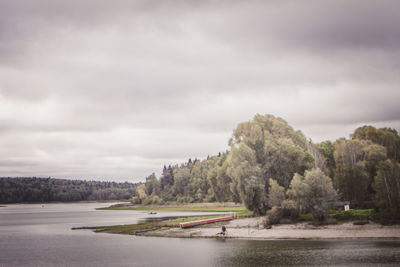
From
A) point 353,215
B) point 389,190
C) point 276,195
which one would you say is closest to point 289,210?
point 276,195

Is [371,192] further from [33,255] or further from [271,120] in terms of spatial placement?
[33,255]

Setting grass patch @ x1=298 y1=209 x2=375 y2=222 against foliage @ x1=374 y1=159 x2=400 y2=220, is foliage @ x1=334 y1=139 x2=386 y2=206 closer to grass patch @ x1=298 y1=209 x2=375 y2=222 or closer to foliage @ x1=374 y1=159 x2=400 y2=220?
grass patch @ x1=298 y1=209 x2=375 y2=222

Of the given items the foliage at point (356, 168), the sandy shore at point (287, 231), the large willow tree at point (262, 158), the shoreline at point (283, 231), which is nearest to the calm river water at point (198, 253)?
the shoreline at point (283, 231)

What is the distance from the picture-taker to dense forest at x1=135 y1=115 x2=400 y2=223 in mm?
64438

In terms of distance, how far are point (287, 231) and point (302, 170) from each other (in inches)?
848

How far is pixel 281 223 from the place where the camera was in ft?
222

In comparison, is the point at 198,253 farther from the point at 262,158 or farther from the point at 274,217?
the point at 262,158

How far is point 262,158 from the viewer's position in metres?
83.6

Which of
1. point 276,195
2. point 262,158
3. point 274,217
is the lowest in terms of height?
point 274,217

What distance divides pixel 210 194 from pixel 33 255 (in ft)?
437

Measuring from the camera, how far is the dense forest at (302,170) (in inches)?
2537

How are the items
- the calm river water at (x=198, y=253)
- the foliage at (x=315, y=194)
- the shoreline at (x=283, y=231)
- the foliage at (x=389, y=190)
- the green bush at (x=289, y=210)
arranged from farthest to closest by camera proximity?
the green bush at (x=289, y=210) → the foliage at (x=315, y=194) → the foliage at (x=389, y=190) → the shoreline at (x=283, y=231) → the calm river water at (x=198, y=253)

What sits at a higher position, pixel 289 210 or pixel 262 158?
pixel 262 158

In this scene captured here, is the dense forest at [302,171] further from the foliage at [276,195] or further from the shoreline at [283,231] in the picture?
the shoreline at [283,231]
